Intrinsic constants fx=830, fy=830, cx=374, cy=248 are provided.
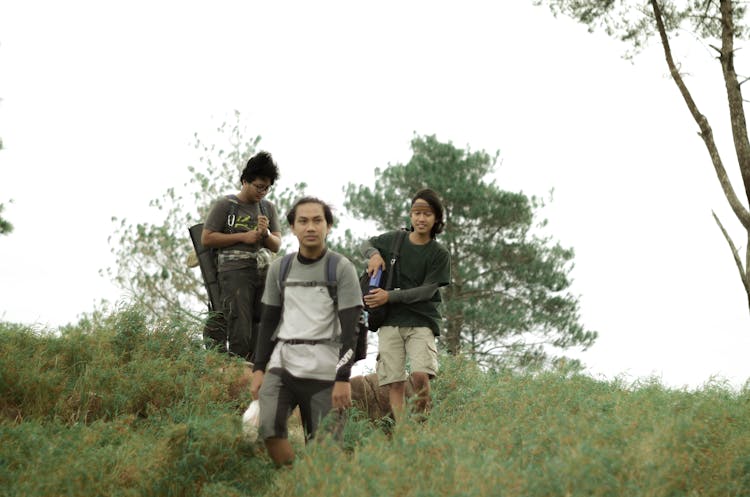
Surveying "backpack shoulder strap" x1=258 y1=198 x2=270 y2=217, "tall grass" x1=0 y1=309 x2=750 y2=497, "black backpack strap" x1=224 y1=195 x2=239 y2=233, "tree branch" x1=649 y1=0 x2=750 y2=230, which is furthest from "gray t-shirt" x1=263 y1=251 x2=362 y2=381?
"tree branch" x1=649 y1=0 x2=750 y2=230

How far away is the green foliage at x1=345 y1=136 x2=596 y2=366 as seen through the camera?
70.9 feet

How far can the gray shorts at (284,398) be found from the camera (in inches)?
246

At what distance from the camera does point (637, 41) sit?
14602 mm

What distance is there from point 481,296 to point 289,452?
53.0ft

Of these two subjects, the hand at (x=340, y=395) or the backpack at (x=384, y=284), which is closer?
the hand at (x=340, y=395)

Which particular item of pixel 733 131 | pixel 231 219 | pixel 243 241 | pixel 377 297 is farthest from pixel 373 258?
pixel 733 131

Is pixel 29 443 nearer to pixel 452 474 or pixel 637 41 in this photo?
pixel 452 474

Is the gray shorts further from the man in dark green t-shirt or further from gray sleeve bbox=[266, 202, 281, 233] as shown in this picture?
gray sleeve bbox=[266, 202, 281, 233]

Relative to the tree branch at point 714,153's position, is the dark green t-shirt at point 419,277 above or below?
below

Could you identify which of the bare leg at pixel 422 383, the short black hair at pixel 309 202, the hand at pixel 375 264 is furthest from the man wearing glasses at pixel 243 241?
the short black hair at pixel 309 202

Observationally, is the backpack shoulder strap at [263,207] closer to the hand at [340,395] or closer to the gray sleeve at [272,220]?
the gray sleeve at [272,220]

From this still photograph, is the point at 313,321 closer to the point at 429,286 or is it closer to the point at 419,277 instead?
the point at 429,286

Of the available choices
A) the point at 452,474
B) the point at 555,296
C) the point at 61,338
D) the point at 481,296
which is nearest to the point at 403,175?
the point at 481,296

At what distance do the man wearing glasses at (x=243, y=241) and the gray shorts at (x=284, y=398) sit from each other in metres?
3.18
